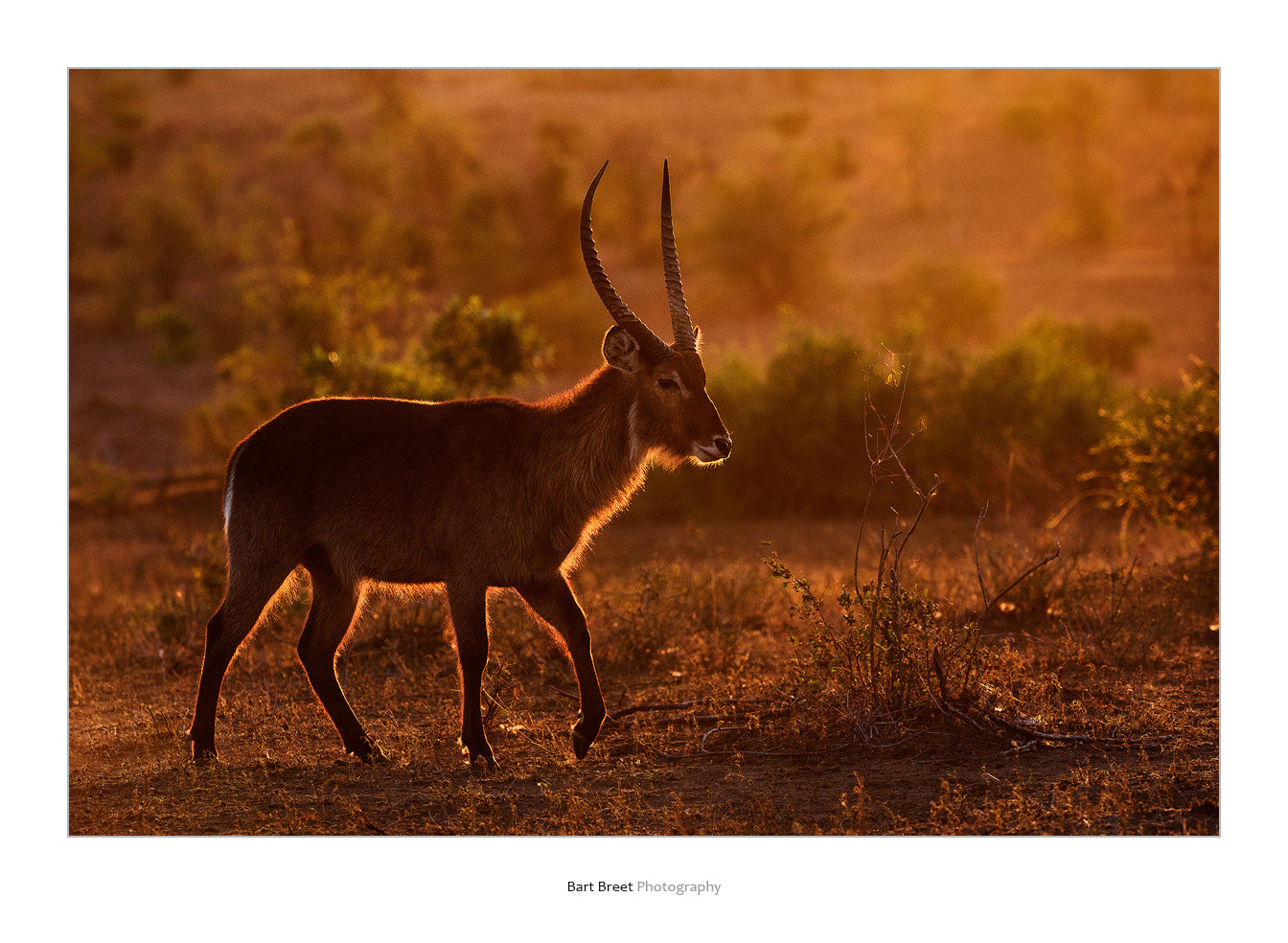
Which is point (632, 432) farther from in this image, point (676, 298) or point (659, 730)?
point (659, 730)

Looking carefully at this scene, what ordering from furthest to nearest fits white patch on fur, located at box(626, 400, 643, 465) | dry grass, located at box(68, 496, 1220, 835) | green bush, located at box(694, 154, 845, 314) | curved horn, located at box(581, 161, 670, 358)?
1. green bush, located at box(694, 154, 845, 314)
2. white patch on fur, located at box(626, 400, 643, 465)
3. curved horn, located at box(581, 161, 670, 358)
4. dry grass, located at box(68, 496, 1220, 835)

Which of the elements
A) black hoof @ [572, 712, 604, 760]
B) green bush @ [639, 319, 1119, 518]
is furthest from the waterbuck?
green bush @ [639, 319, 1119, 518]

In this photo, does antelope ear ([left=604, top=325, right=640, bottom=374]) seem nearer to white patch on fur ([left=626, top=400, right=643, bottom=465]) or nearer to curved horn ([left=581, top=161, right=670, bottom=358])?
curved horn ([left=581, top=161, right=670, bottom=358])

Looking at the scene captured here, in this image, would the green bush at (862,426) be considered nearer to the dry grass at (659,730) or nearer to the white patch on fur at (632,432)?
the dry grass at (659,730)

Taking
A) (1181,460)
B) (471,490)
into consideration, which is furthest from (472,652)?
(1181,460)

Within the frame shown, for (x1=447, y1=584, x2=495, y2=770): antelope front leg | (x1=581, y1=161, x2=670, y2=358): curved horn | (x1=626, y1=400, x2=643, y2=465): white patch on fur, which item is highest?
(x1=581, y1=161, x2=670, y2=358): curved horn

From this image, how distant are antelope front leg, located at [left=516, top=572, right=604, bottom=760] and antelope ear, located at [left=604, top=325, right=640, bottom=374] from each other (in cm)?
114

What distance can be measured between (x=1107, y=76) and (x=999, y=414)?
39.3 meters

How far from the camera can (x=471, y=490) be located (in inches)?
254

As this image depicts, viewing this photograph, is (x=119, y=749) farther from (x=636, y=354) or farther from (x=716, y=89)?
(x=716, y=89)

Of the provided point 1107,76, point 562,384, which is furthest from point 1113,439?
point 1107,76

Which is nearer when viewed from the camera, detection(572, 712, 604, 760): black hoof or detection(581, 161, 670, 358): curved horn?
detection(581, 161, 670, 358): curved horn

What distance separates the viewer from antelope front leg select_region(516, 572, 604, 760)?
6.46 metres

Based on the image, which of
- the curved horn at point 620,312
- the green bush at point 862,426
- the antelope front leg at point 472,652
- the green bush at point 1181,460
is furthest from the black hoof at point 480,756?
the green bush at point 862,426
